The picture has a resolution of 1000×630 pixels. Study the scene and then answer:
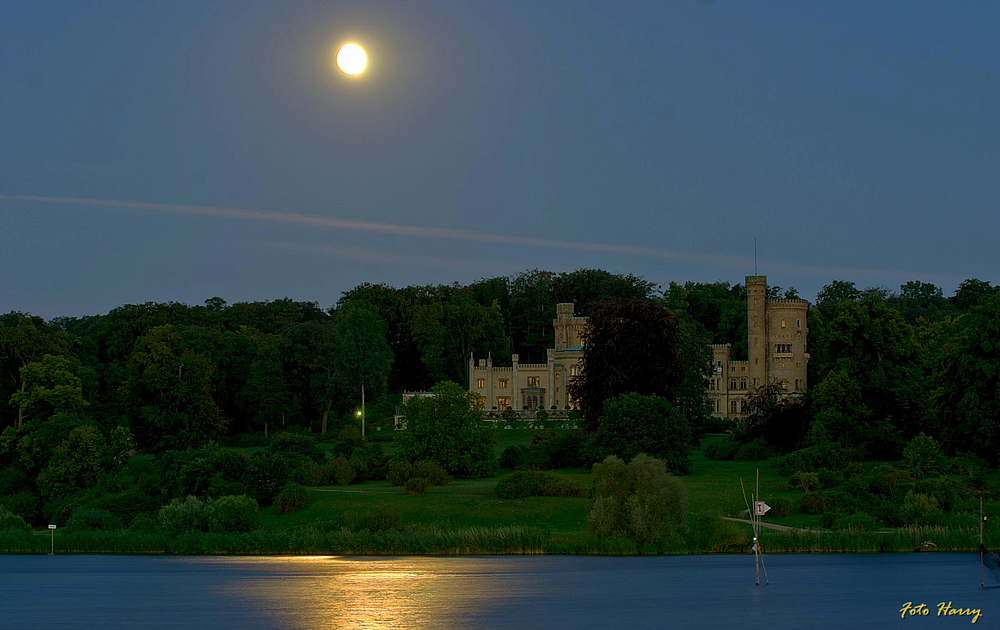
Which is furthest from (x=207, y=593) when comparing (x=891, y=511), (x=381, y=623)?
(x=891, y=511)

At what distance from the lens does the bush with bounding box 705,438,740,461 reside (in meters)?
63.6

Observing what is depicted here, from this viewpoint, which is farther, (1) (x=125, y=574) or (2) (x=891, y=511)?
(2) (x=891, y=511)

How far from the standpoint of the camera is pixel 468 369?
101 m

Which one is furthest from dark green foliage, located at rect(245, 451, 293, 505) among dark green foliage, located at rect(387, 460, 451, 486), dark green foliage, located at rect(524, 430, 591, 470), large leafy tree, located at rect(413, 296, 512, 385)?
large leafy tree, located at rect(413, 296, 512, 385)

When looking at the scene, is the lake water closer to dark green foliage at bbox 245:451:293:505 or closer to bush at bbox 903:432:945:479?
dark green foliage at bbox 245:451:293:505

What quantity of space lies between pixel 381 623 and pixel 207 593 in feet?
27.0

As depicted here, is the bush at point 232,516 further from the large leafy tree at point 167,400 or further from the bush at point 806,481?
the bush at point 806,481

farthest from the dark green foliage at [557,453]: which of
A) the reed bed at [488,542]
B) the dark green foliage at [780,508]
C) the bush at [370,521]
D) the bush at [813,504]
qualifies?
the bush at [370,521]

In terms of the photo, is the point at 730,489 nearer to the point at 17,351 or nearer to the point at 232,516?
the point at 232,516

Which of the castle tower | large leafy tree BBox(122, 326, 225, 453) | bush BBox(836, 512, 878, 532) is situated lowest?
bush BBox(836, 512, 878, 532)

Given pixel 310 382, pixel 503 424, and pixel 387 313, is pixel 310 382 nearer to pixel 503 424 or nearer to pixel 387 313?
pixel 503 424

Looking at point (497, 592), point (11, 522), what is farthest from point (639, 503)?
point (11, 522)

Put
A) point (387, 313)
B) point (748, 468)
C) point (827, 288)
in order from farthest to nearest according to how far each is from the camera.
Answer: point (827, 288), point (387, 313), point (748, 468)

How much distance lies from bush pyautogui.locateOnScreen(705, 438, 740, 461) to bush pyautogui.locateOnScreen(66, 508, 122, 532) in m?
32.9
